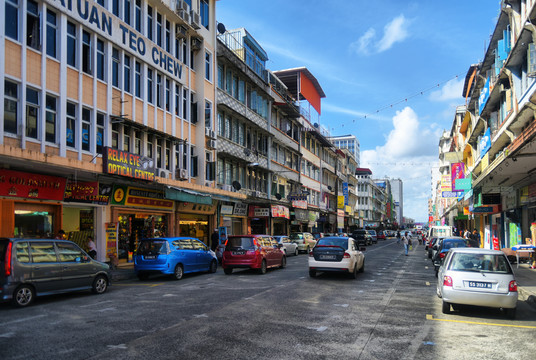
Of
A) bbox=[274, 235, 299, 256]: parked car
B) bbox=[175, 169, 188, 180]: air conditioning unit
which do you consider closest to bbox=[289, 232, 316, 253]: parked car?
bbox=[274, 235, 299, 256]: parked car

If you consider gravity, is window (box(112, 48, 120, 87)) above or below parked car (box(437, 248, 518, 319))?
above

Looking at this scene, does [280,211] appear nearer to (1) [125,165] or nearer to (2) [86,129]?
(1) [125,165]

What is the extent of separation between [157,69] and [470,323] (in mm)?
20099

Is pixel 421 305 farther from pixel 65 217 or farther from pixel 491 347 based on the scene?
pixel 65 217

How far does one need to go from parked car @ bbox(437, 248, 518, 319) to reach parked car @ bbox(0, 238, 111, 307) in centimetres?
971

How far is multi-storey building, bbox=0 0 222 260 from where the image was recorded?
50.9 ft

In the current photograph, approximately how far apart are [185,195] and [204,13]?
14.0 m

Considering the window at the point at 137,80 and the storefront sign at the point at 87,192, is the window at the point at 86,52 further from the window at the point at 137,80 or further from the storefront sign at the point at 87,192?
the storefront sign at the point at 87,192

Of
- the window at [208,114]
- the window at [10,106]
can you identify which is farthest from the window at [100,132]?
the window at [208,114]

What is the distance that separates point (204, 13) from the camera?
29562mm

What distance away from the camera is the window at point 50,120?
55.0ft

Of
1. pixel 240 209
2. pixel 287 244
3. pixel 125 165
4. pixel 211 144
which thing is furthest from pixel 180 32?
pixel 287 244

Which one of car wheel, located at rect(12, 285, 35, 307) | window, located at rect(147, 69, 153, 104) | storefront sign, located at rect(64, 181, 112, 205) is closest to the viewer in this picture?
car wheel, located at rect(12, 285, 35, 307)

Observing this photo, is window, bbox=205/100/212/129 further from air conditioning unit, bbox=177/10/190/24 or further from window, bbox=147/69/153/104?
window, bbox=147/69/153/104
